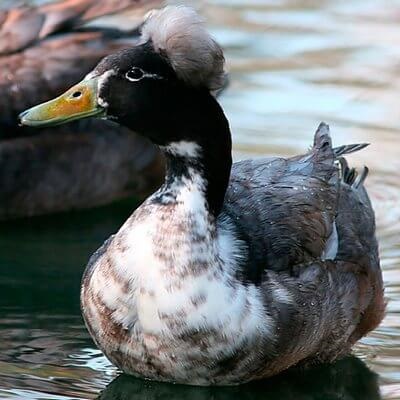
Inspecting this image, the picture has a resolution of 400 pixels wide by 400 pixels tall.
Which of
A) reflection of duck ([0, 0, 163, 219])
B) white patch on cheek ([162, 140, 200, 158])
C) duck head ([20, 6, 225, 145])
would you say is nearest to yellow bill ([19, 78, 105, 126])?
duck head ([20, 6, 225, 145])

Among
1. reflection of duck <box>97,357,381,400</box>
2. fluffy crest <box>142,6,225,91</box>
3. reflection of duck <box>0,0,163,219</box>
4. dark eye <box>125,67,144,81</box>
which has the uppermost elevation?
fluffy crest <box>142,6,225,91</box>

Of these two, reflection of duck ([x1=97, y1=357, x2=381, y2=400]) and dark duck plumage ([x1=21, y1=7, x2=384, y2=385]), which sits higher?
dark duck plumage ([x1=21, y1=7, x2=384, y2=385])

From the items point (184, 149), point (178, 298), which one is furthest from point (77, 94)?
point (178, 298)

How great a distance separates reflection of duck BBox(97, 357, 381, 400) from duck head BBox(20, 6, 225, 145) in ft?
3.40

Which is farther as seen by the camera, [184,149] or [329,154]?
[329,154]

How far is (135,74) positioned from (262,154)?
3442 mm

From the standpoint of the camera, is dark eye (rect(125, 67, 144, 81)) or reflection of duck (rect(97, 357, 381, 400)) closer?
dark eye (rect(125, 67, 144, 81))

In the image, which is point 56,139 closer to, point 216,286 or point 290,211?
point 290,211

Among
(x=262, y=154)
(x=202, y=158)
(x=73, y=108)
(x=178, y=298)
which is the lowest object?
(x=262, y=154)

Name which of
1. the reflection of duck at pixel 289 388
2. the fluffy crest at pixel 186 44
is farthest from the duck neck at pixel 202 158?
the reflection of duck at pixel 289 388

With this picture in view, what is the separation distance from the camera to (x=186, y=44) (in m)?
6.41

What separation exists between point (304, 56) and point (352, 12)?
3.80 ft

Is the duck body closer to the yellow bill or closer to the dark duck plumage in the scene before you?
the dark duck plumage

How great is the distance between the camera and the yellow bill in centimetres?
665
